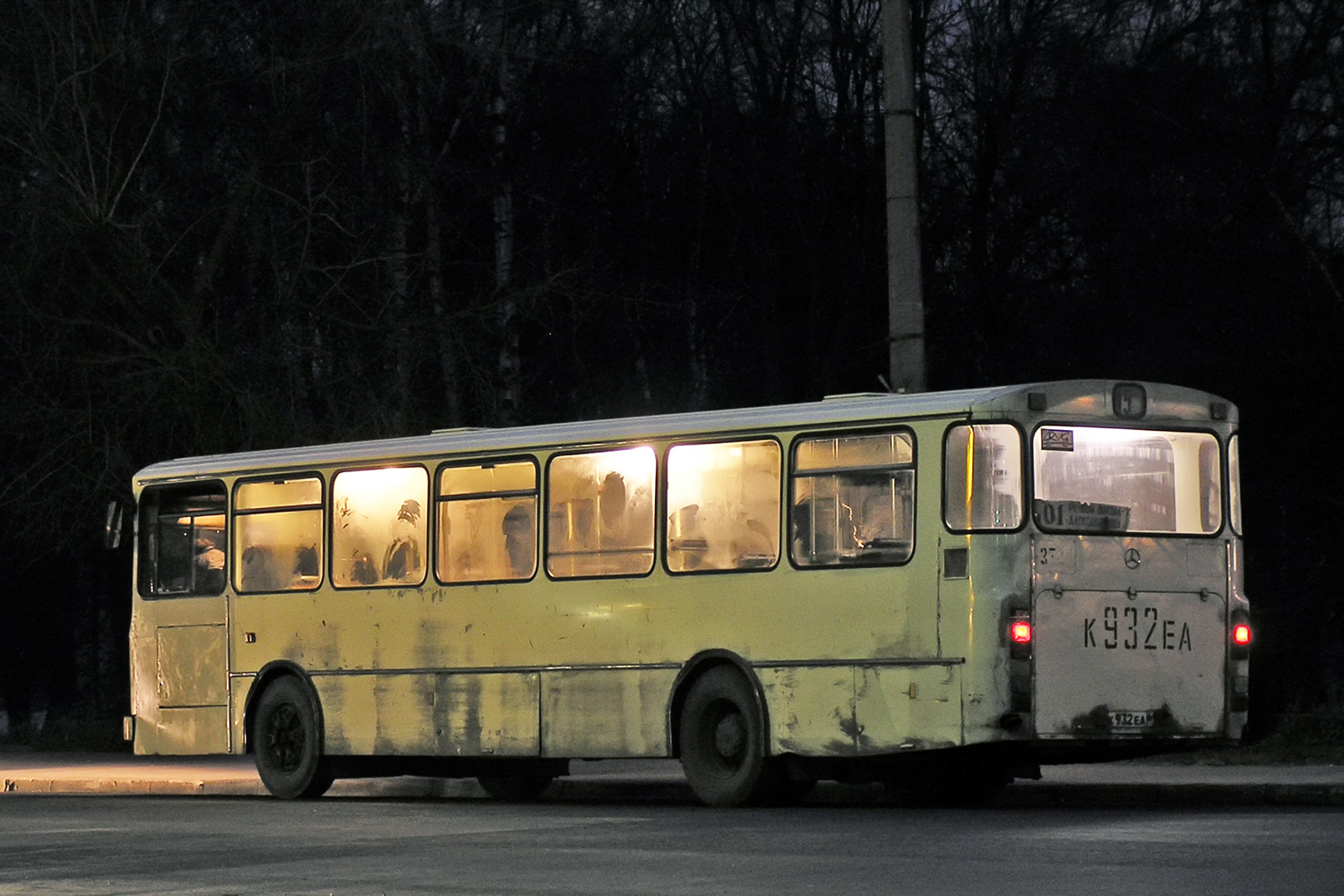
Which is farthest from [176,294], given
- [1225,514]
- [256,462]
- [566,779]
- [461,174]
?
[1225,514]

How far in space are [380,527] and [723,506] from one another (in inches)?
145

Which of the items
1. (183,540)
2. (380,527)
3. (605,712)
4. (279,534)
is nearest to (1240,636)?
(605,712)

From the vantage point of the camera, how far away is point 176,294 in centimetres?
2723

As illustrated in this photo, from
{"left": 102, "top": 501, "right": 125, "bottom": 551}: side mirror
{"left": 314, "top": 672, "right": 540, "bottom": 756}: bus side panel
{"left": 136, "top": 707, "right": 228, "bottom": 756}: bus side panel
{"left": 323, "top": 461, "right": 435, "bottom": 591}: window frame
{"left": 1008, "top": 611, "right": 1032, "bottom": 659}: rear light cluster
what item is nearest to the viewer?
{"left": 1008, "top": 611, "right": 1032, "bottom": 659}: rear light cluster

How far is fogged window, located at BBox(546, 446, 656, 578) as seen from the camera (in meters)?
18.5

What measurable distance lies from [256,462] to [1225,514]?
27.8ft

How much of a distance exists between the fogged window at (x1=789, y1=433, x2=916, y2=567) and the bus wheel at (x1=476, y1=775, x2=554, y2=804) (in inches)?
178

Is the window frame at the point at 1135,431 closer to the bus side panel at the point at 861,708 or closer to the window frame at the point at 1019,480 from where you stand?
Result: the window frame at the point at 1019,480

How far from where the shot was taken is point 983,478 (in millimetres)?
16562

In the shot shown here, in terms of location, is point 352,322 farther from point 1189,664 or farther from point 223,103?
point 1189,664

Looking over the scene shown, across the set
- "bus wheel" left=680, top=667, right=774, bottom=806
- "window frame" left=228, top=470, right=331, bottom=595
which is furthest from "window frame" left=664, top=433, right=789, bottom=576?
"window frame" left=228, top=470, right=331, bottom=595

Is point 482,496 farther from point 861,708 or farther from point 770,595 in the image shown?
point 861,708

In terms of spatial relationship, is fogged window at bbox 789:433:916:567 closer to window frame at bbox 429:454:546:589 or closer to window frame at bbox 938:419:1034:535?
window frame at bbox 938:419:1034:535

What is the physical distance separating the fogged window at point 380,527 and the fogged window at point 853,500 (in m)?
3.92
